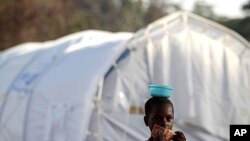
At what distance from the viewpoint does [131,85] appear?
8.69 metres

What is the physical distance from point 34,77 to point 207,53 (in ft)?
8.16

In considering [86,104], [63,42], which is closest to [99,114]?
[86,104]

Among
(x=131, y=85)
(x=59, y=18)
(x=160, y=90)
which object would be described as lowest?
(x=160, y=90)

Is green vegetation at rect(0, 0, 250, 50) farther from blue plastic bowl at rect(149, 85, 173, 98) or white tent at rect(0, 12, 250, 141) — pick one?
blue plastic bowl at rect(149, 85, 173, 98)

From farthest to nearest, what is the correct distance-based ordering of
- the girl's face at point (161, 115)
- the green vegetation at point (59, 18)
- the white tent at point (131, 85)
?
the green vegetation at point (59, 18)
the white tent at point (131, 85)
the girl's face at point (161, 115)

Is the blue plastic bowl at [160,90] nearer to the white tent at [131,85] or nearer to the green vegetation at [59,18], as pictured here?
the white tent at [131,85]

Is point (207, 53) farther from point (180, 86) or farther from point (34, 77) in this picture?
point (34, 77)

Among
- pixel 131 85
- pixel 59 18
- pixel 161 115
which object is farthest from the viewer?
pixel 59 18

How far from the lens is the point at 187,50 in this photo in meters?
9.24

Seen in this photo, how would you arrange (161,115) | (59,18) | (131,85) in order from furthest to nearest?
(59,18) < (131,85) < (161,115)

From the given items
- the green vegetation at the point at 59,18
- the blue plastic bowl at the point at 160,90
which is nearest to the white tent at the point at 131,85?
the blue plastic bowl at the point at 160,90

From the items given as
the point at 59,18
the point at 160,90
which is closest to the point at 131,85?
the point at 160,90

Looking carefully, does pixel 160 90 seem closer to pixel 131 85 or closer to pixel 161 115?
pixel 161 115

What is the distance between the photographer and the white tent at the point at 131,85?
8.31m
